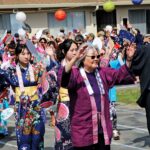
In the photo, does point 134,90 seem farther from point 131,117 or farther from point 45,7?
point 45,7

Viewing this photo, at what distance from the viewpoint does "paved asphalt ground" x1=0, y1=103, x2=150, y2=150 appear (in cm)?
845

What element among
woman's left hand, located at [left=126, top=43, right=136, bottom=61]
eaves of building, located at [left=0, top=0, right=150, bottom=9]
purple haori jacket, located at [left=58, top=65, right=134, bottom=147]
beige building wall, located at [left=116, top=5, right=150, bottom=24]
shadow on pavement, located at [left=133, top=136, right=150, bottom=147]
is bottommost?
shadow on pavement, located at [left=133, top=136, right=150, bottom=147]

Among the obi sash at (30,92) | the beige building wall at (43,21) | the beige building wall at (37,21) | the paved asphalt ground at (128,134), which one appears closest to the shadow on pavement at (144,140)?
the paved asphalt ground at (128,134)

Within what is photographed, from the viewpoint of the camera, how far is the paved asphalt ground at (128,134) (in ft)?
27.7

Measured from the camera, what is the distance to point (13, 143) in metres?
9.13

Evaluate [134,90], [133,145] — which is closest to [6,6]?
[134,90]

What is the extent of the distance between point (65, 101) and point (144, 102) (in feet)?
3.21

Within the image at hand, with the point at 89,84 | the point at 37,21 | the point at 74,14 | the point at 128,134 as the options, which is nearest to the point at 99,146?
the point at 89,84

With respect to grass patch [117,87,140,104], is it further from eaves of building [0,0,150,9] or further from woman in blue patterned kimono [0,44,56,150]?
eaves of building [0,0,150,9]

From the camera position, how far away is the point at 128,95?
13883mm

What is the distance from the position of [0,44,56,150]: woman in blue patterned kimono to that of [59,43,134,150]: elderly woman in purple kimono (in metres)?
1.55

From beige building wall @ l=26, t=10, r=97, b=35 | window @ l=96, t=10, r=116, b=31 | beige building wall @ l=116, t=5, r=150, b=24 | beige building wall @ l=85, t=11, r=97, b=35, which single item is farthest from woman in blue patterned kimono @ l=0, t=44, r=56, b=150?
beige building wall @ l=116, t=5, r=150, b=24

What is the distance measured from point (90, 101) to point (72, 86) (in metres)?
0.24

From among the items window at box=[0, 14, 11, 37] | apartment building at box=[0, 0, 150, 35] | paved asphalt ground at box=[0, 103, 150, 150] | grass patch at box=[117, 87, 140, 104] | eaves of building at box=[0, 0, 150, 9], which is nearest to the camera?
paved asphalt ground at box=[0, 103, 150, 150]
